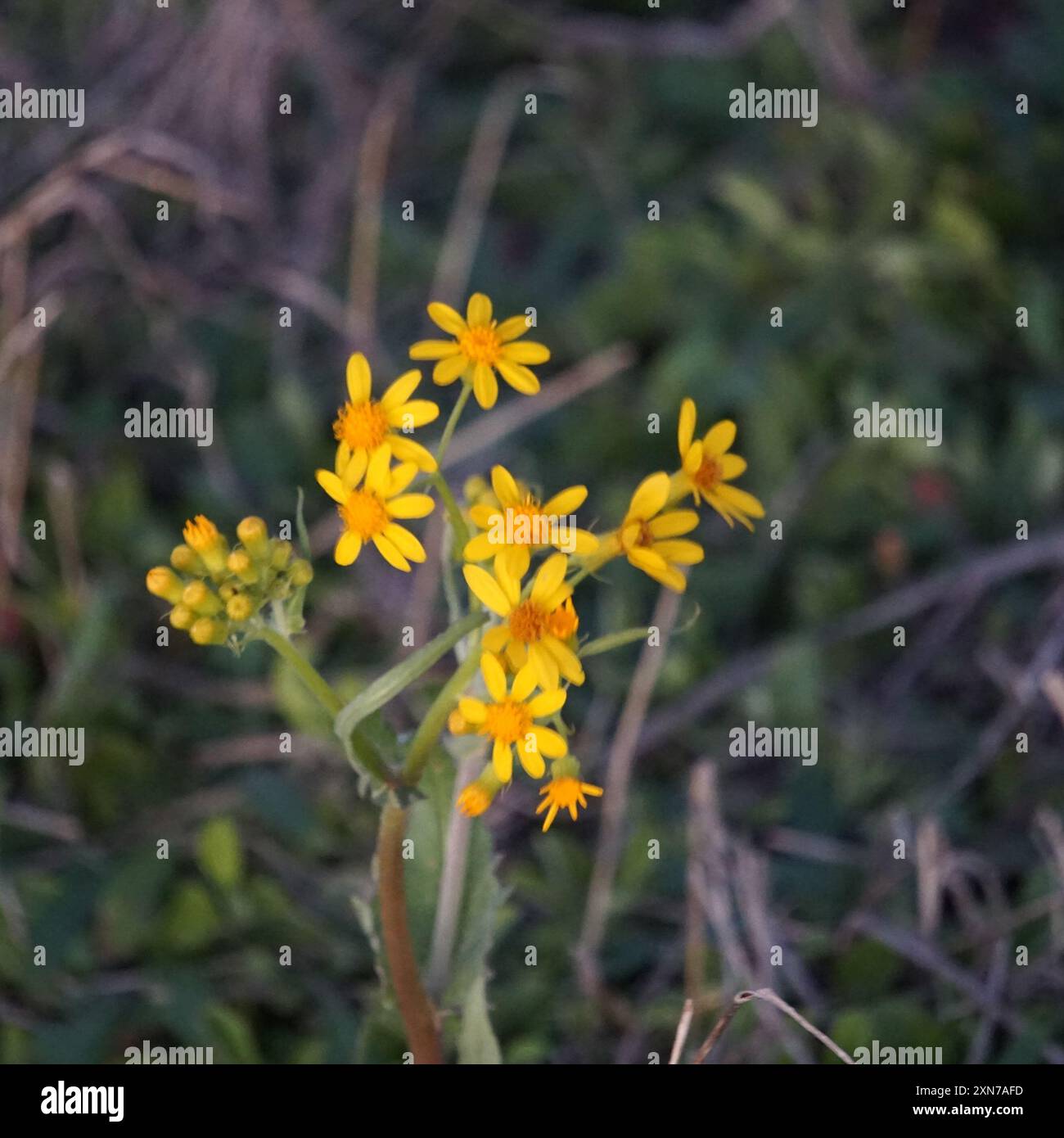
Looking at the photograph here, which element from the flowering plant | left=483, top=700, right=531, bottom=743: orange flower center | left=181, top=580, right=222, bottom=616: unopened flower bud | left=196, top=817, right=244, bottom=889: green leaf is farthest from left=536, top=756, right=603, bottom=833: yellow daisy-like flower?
left=196, top=817, right=244, bottom=889: green leaf

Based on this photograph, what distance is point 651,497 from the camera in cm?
157

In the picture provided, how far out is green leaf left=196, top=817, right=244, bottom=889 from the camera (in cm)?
248

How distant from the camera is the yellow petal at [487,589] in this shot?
1.42 metres

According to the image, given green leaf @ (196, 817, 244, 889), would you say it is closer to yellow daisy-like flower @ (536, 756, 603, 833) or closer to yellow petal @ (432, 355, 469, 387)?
yellow daisy-like flower @ (536, 756, 603, 833)

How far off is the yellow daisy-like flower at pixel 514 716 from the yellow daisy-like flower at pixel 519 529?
0.37 feet

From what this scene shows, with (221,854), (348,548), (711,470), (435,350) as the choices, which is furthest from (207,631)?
(221,854)

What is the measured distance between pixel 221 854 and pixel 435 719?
115cm

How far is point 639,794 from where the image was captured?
105 inches

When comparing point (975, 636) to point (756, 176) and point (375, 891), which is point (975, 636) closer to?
point (756, 176)

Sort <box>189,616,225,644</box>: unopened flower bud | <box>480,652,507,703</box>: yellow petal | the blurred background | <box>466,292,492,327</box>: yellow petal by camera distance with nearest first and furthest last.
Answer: <box>480,652,507,703</box>: yellow petal → <box>189,616,225,644</box>: unopened flower bud → <box>466,292,492,327</box>: yellow petal → the blurred background

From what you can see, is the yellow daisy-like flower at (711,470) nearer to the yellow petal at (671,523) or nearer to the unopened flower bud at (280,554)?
the yellow petal at (671,523)

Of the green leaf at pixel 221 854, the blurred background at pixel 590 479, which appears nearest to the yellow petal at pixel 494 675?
the blurred background at pixel 590 479
